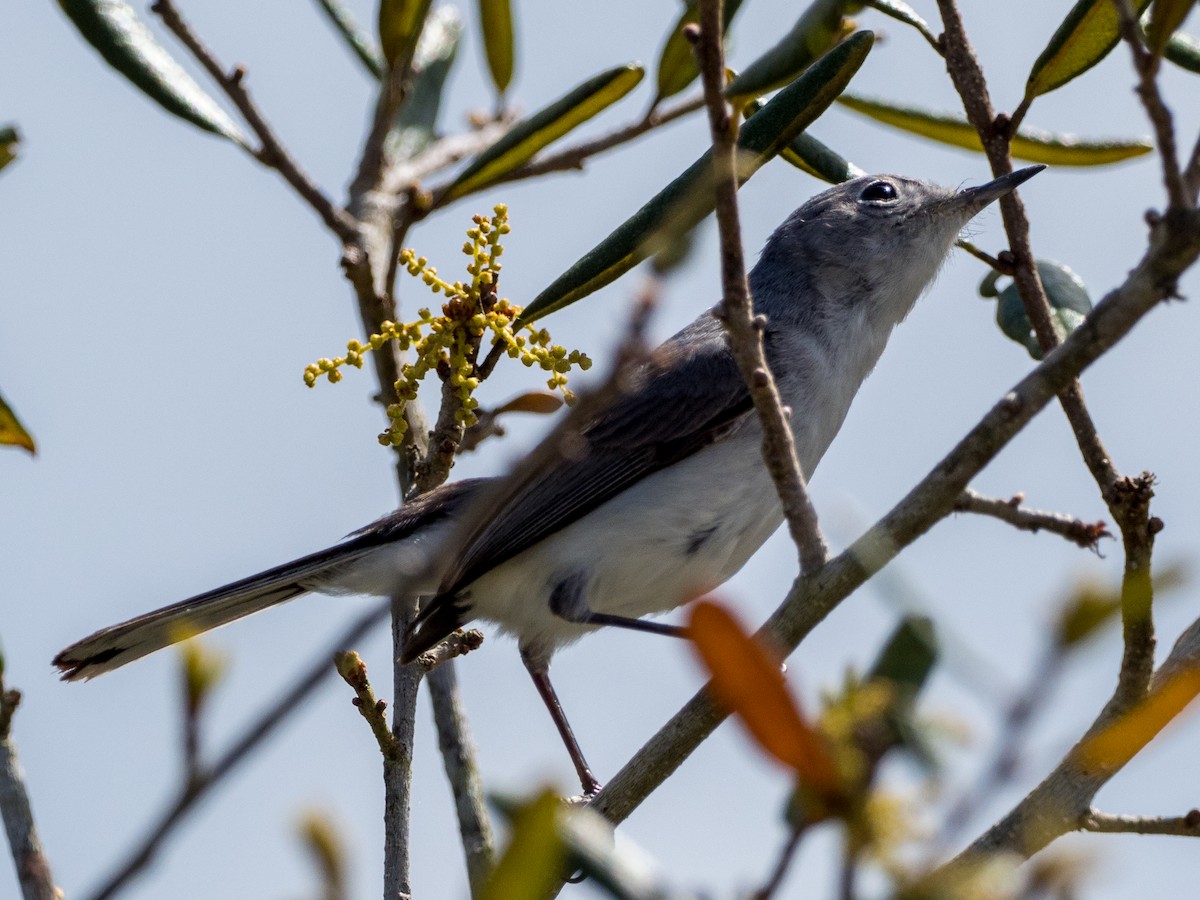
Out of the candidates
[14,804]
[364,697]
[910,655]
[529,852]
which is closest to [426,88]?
[364,697]

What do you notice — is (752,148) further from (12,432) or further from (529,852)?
(529,852)

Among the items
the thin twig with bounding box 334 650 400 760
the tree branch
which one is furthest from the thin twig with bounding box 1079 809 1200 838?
the thin twig with bounding box 334 650 400 760

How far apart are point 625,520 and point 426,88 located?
5.28 feet

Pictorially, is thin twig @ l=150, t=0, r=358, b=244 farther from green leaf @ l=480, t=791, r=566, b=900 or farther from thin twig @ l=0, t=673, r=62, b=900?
green leaf @ l=480, t=791, r=566, b=900

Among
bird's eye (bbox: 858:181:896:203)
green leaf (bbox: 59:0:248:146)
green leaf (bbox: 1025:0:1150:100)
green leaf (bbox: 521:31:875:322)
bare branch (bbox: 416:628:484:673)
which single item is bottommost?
bare branch (bbox: 416:628:484:673)

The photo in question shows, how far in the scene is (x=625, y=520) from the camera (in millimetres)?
4188

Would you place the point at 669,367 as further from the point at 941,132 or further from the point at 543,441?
the point at 543,441

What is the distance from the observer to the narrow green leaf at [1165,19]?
1.81 m

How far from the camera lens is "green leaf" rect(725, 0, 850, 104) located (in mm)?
2240

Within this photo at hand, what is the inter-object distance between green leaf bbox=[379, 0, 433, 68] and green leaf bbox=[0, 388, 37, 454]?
4.62ft

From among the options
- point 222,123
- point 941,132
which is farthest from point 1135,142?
point 222,123

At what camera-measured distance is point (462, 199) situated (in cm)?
375

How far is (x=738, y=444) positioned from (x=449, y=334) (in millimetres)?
1384

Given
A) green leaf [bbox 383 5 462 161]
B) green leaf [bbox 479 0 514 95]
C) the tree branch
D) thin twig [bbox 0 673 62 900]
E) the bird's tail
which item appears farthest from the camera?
green leaf [bbox 383 5 462 161]
